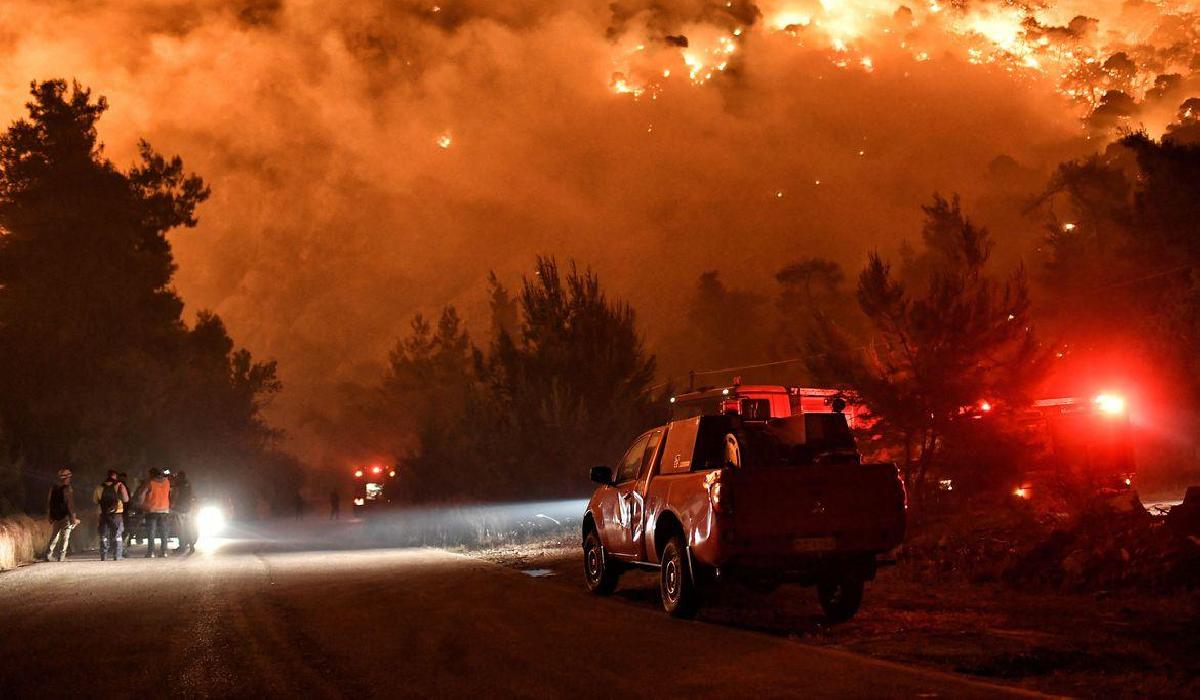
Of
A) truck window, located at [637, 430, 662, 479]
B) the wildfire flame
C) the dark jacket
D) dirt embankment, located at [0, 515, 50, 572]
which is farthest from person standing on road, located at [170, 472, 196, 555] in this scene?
the wildfire flame

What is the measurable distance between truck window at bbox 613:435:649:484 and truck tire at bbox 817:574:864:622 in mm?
2942

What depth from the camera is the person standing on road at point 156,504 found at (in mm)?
A: 23484

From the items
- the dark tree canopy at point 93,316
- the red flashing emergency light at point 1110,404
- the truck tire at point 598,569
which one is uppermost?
the dark tree canopy at point 93,316

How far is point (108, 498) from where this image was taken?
22938mm

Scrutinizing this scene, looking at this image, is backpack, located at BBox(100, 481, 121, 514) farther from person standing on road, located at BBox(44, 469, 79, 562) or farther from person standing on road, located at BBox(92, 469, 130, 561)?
person standing on road, located at BBox(44, 469, 79, 562)

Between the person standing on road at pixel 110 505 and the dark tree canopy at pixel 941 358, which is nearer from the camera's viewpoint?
the dark tree canopy at pixel 941 358

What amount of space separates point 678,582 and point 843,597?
1.68m

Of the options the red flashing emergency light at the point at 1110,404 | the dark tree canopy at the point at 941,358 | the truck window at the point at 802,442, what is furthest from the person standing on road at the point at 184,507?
the red flashing emergency light at the point at 1110,404

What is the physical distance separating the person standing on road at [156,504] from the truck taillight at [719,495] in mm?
16902

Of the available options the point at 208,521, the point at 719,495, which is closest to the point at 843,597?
the point at 719,495

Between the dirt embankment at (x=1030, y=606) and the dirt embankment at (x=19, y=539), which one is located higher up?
the dirt embankment at (x=19, y=539)

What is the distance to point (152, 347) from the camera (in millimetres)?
48656

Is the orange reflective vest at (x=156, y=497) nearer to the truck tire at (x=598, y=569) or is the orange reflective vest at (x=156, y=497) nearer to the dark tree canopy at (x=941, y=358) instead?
the truck tire at (x=598, y=569)

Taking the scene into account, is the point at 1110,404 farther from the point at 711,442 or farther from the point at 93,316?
the point at 93,316
